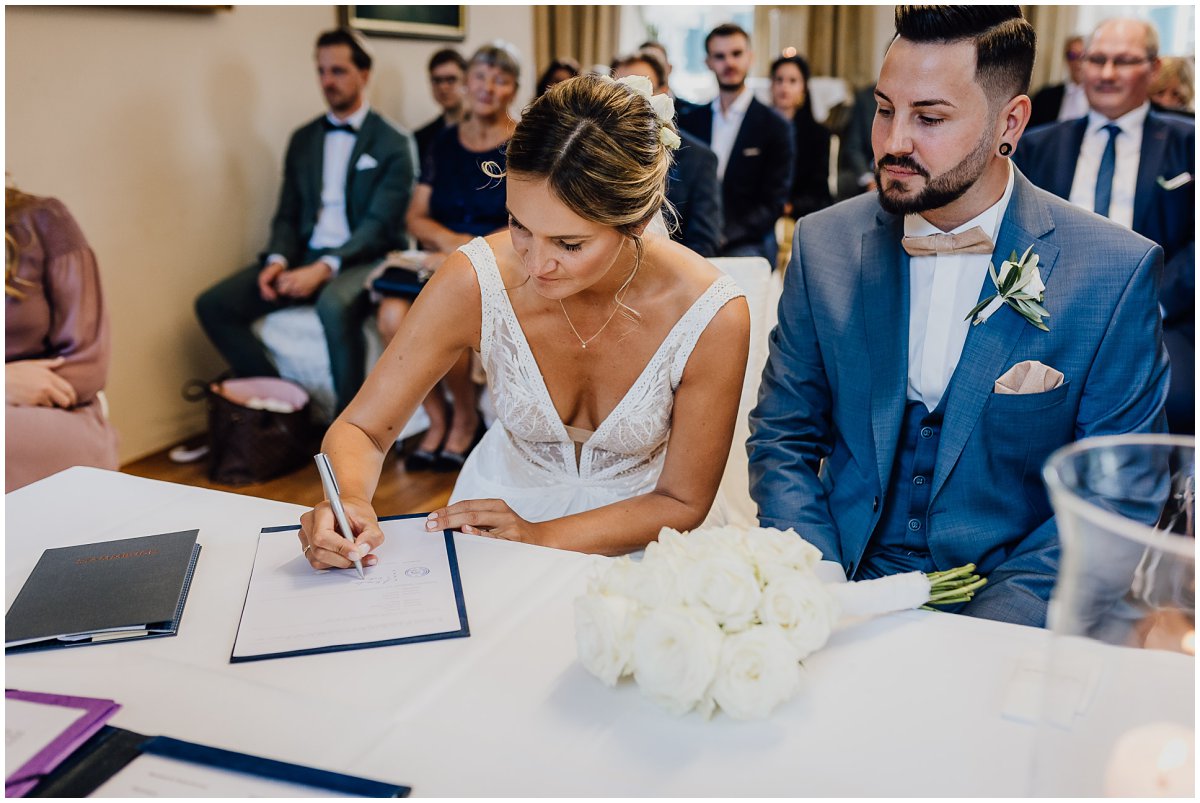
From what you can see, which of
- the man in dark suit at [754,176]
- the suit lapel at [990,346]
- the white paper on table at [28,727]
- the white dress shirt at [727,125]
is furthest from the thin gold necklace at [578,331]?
the white dress shirt at [727,125]

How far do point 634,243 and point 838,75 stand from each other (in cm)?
762

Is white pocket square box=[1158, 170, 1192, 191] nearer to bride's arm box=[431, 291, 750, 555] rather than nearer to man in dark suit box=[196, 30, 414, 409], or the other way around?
bride's arm box=[431, 291, 750, 555]

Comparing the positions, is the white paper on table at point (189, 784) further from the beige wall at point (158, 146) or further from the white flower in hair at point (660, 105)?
the beige wall at point (158, 146)

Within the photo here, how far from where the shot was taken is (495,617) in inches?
43.9

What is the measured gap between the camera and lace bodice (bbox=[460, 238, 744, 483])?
175 cm

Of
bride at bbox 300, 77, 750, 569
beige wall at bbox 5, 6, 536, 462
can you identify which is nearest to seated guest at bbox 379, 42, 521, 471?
beige wall at bbox 5, 6, 536, 462

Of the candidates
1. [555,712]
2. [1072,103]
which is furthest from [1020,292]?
[1072,103]

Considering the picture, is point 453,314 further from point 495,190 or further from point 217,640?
point 495,190

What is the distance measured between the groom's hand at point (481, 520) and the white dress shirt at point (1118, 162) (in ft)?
9.84

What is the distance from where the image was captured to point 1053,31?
793 centimetres

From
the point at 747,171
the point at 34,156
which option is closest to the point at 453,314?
the point at 34,156

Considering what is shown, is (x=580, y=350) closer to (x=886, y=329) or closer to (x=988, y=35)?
(x=886, y=329)

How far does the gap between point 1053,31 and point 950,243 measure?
7619mm

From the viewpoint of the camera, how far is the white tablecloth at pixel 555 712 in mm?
852
